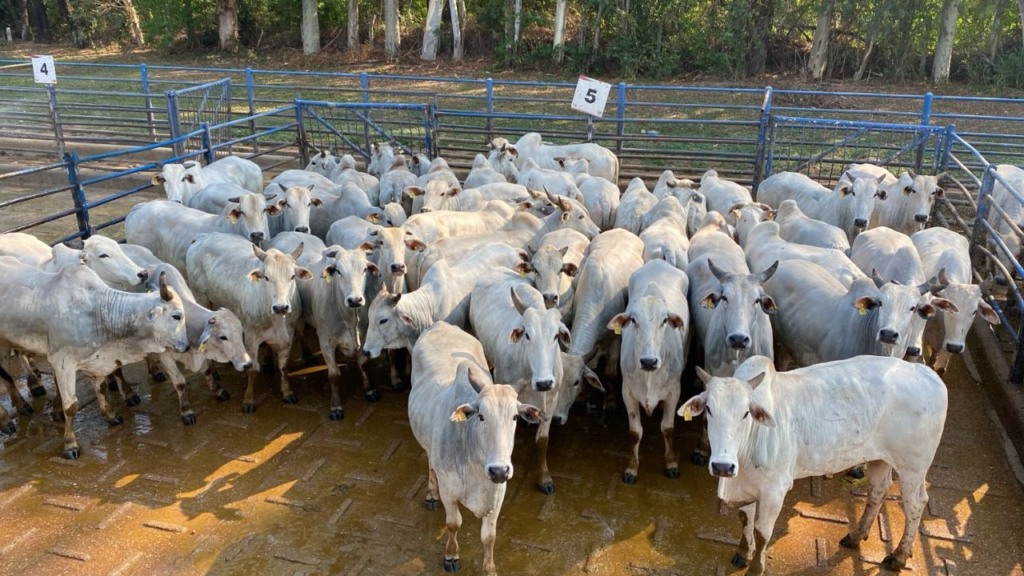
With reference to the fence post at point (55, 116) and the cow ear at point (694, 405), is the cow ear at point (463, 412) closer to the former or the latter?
the cow ear at point (694, 405)

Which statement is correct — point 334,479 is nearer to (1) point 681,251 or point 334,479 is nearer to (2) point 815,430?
(2) point 815,430

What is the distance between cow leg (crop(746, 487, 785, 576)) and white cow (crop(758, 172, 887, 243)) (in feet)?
17.6

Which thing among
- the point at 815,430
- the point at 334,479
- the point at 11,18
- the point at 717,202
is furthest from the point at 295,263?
the point at 11,18

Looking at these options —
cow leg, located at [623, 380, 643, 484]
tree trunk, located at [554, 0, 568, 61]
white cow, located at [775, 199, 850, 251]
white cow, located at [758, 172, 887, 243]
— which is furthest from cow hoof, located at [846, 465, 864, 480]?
tree trunk, located at [554, 0, 568, 61]

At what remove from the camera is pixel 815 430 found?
5.25 meters

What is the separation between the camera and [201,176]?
1091cm

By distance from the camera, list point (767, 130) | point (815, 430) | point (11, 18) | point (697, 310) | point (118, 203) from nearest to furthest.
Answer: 1. point (815, 430)
2. point (697, 310)
3. point (767, 130)
4. point (118, 203)
5. point (11, 18)

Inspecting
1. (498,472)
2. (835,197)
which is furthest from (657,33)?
(498,472)

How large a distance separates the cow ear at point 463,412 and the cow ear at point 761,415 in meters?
1.72

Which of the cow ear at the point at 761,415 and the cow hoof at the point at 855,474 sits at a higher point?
the cow ear at the point at 761,415

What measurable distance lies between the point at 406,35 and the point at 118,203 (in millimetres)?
17121

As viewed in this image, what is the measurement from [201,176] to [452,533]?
293 inches

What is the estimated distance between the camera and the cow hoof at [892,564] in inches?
213

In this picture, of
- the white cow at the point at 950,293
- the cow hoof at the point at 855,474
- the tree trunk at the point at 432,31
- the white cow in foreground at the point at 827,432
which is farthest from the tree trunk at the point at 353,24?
the white cow in foreground at the point at 827,432
